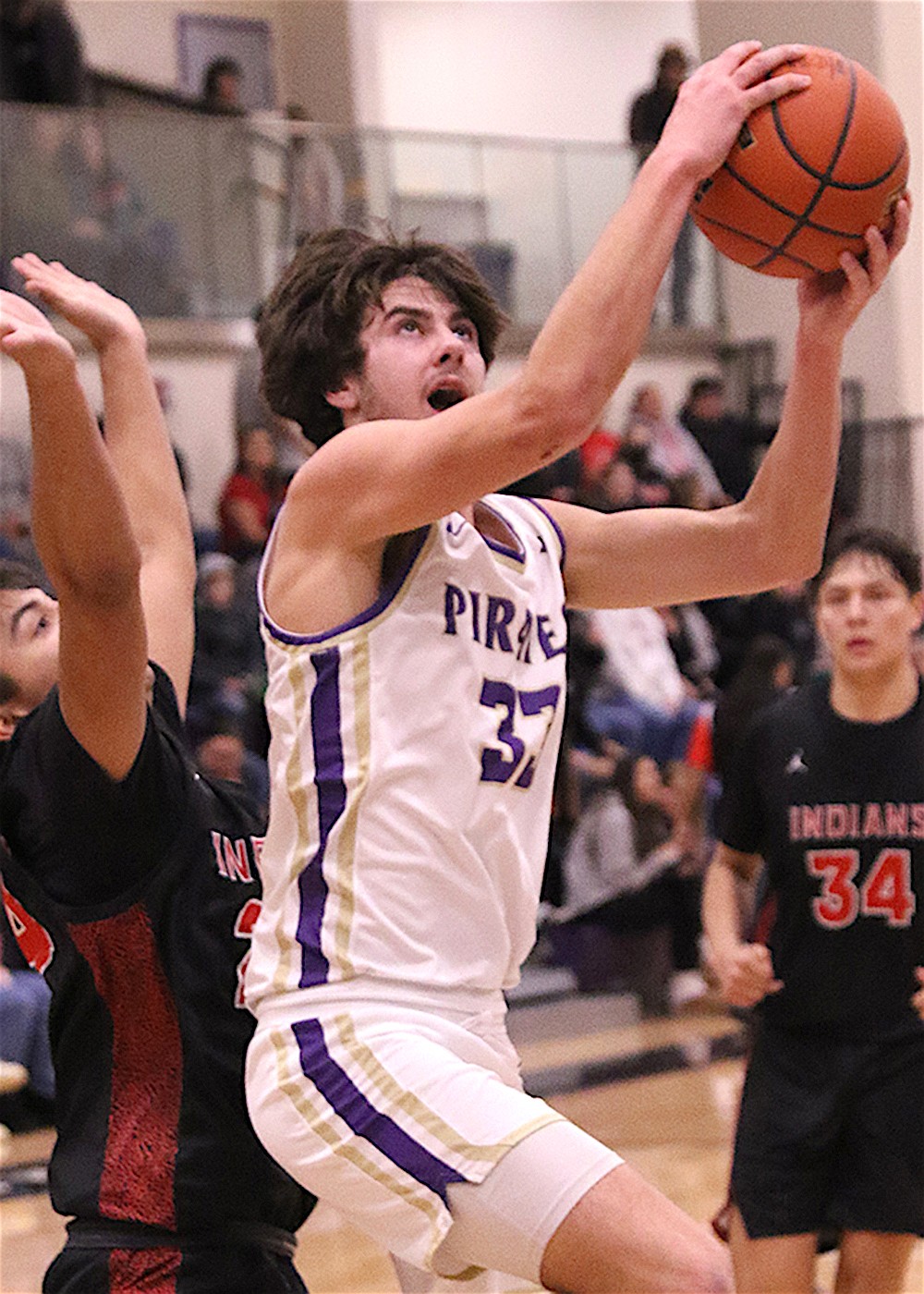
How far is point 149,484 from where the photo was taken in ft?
10.6

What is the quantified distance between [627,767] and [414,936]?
7.24 m

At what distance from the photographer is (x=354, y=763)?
253 cm

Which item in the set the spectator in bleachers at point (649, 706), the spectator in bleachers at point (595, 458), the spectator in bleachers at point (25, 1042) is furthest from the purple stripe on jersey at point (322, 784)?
the spectator in bleachers at point (595, 458)

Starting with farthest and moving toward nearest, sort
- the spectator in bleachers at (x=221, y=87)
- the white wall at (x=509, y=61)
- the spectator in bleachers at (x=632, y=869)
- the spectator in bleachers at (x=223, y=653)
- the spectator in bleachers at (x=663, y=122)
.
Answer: the white wall at (x=509, y=61) → the spectator in bleachers at (x=663, y=122) → the spectator in bleachers at (x=221, y=87) → the spectator in bleachers at (x=632, y=869) → the spectator in bleachers at (x=223, y=653)

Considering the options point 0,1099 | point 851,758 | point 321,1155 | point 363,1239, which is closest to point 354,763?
point 321,1155

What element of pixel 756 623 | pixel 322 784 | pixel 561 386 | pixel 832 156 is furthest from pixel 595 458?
pixel 561 386

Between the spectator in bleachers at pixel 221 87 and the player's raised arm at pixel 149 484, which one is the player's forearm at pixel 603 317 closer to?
Result: the player's raised arm at pixel 149 484

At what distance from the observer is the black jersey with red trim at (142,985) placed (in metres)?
2.69

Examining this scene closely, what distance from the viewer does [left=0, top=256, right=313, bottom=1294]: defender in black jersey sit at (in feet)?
8.74

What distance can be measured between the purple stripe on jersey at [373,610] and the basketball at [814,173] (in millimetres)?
659

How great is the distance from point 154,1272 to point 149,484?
4.33ft

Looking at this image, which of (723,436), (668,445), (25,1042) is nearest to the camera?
(25,1042)

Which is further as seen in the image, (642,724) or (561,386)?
(642,724)

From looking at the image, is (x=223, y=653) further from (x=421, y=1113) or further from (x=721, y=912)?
(x=421, y=1113)
